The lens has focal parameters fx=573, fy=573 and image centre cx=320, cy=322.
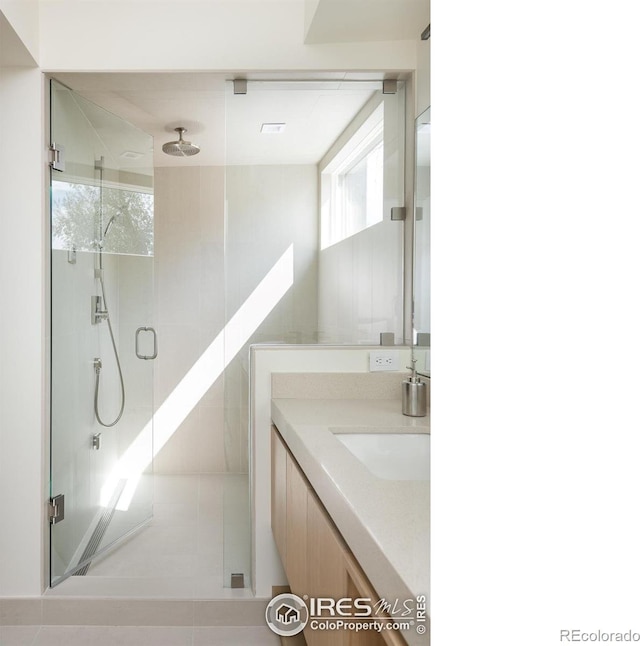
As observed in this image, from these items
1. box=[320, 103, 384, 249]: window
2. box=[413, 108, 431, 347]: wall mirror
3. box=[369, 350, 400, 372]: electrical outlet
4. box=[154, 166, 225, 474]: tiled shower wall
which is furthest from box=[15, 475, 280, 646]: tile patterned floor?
A: box=[320, 103, 384, 249]: window

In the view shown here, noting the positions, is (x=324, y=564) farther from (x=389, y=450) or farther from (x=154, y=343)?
(x=154, y=343)

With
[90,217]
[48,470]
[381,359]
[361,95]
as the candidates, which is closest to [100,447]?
[48,470]

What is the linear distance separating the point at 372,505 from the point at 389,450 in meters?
0.78

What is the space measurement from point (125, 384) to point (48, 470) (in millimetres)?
477

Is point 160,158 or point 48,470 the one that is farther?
point 160,158

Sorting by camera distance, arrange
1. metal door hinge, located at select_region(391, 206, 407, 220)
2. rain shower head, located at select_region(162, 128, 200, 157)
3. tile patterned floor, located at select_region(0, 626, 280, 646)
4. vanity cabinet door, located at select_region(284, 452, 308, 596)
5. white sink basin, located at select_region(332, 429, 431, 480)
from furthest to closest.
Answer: rain shower head, located at select_region(162, 128, 200, 157) → metal door hinge, located at select_region(391, 206, 407, 220) → tile patterned floor, located at select_region(0, 626, 280, 646) → white sink basin, located at select_region(332, 429, 431, 480) → vanity cabinet door, located at select_region(284, 452, 308, 596)

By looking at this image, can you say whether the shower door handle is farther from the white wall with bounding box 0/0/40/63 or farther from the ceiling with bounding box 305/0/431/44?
the ceiling with bounding box 305/0/431/44

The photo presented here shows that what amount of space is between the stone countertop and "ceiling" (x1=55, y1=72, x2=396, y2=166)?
1151 millimetres

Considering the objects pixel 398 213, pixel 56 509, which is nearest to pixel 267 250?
pixel 398 213

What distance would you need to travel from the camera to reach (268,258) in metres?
2.34

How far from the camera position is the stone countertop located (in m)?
0.73
